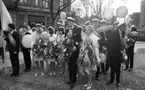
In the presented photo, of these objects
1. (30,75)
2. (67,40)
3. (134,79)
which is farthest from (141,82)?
(30,75)

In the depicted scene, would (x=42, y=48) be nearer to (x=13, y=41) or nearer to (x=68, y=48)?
(x=13, y=41)

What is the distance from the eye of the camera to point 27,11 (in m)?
19.9

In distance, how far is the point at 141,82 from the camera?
4.80m

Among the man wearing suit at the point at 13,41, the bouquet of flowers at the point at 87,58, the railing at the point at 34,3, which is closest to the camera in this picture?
the bouquet of flowers at the point at 87,58

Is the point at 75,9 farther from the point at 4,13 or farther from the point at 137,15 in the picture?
the point at 137,15

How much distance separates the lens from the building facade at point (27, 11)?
59.6ft

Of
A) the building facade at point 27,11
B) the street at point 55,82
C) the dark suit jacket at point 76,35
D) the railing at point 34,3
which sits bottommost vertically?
the street at point 55,82

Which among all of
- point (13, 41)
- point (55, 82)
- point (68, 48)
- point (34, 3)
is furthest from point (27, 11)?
point (68, 48)

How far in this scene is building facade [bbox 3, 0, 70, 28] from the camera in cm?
1816

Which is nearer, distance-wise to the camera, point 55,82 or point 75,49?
point 75,49

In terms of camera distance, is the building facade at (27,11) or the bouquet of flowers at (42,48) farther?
the building facade at (27,11)

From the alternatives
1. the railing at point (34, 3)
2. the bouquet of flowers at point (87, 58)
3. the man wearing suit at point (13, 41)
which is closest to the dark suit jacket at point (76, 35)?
the bouquet of flowers at point (87, 58)

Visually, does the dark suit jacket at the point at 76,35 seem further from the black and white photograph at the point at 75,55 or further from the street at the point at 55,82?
the street at the point at 55,82

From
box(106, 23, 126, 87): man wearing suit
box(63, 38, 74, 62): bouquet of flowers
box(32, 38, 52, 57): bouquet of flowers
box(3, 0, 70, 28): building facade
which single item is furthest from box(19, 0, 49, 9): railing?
box(106, 23, 126, 87): man wearing suit
